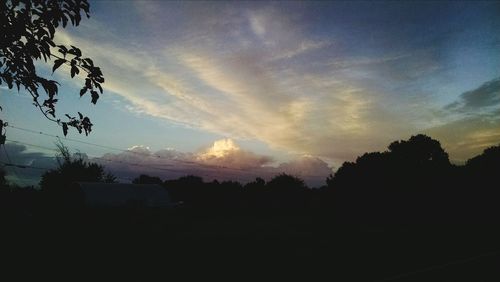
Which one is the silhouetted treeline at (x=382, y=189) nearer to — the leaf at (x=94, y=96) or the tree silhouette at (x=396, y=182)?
the tree silhouette at (x=396, y=182)

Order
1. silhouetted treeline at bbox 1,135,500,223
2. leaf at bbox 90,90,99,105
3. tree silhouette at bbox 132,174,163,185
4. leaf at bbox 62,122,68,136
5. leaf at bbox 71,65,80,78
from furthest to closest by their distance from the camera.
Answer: tree silhouette at bbox 132,174,163,185, silhouetted treeline at bbox 1,135,500,223, leaf at bbox 62,122,68,136, leaf at bbox 90,90,99,105, leaf at bbox 71,65,80,78

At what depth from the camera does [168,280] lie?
12.0 metres

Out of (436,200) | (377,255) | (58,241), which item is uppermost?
(436,200)

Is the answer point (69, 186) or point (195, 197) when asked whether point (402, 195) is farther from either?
point (69, 186)

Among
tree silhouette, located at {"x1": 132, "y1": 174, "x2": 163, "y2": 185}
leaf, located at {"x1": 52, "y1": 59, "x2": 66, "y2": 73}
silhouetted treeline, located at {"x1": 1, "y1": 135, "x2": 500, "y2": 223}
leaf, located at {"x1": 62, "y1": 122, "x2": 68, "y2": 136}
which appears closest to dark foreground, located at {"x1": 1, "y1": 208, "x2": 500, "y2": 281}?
leaf, located at {"x1": 62, "y1": 122, "x2": 68, "y2": 136}

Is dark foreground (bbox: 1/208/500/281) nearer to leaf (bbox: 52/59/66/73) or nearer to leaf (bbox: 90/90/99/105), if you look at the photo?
leaf (bbox: 90/90/99/105)

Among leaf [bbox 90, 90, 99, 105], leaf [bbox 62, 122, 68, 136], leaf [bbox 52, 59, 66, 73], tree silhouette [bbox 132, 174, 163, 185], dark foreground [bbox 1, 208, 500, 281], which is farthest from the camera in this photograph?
tree silhouette [bbox 132, 174, 163, 185]

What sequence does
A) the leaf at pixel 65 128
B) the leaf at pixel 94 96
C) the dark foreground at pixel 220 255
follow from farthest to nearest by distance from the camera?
1. the dark foreground at pixel 220 255
2. the leaf at pixel 65 128
3. the leaf at pixel 94 96

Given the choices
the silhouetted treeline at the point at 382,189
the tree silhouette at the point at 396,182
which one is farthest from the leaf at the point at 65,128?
the tree silhouette at the point at 396,182

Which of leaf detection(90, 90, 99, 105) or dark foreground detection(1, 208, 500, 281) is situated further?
dark foreground detection(1, 208, 500, 281)

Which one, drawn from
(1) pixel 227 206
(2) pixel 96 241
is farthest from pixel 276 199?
(2) pixel 96 241

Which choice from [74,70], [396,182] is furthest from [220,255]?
[396,182]

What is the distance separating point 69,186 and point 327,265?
41363 mm

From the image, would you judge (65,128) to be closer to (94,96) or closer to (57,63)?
(94,96)
